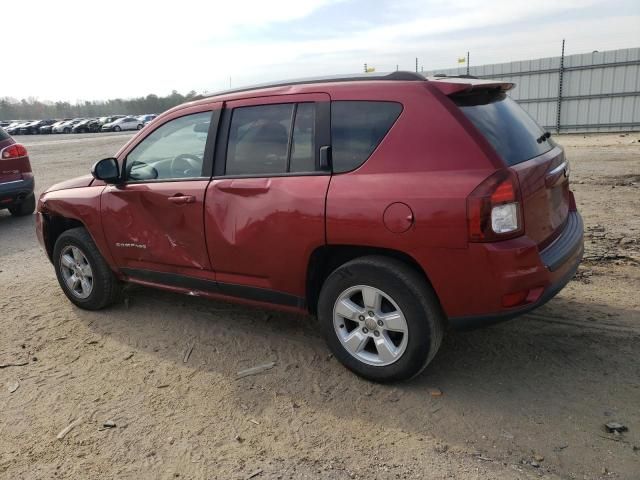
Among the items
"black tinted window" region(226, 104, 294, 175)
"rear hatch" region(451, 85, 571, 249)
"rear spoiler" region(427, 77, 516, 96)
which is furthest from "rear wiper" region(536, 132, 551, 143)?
"black tinted window" region(226, 104, 294, 175)

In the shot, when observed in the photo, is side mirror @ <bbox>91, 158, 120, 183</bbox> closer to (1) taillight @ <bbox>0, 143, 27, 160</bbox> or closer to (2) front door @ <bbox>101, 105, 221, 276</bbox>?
(2) front door @ <bbox>101, 105, 221, 276</bbox>

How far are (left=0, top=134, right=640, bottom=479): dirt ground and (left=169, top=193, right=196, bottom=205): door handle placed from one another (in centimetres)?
107

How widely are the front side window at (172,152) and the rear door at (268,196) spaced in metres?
0.23

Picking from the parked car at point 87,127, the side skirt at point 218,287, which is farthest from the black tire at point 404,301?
the parked car at point 87,127

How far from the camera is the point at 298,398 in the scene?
327 cm

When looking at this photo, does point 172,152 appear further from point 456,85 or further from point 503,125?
point 503,125

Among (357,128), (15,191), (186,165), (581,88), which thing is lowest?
(15,191)

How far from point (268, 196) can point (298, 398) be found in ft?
4.17

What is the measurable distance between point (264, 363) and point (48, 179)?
1247 centimetres

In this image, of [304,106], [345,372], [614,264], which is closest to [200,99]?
[304,106]

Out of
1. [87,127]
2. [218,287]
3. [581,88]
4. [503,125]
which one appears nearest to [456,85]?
[503,125]

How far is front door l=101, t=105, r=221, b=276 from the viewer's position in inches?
152

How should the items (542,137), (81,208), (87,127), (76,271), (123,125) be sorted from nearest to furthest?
(542,137) < (81,208) < (76,271) < (123,125) < (87,127)

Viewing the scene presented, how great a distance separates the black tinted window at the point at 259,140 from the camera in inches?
138
